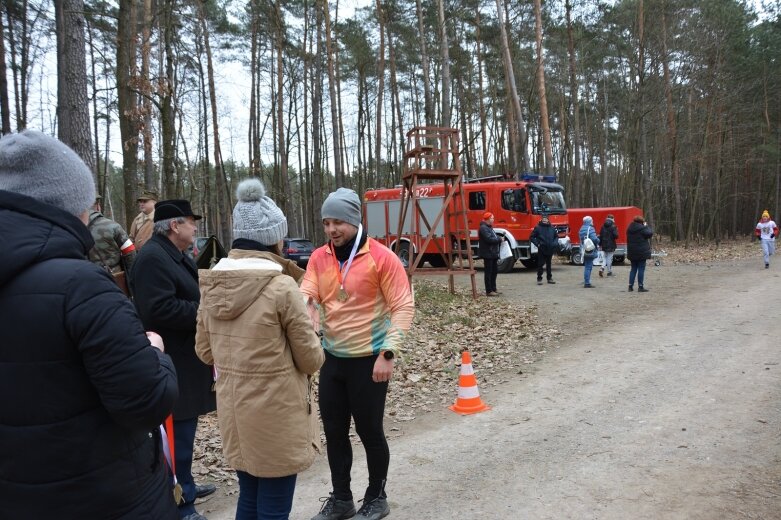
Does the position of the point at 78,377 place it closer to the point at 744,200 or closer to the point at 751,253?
the point at 751,253

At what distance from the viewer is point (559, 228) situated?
18188 millimetres

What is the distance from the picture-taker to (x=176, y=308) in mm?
3230

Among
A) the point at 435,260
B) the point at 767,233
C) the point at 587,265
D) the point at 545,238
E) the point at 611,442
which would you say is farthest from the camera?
the point at 435,260

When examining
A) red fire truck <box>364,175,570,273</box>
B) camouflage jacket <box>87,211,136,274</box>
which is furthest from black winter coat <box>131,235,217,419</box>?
red fire truck <box>364,175,570,273</box>

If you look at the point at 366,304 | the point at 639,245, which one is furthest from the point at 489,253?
the point at 366,304

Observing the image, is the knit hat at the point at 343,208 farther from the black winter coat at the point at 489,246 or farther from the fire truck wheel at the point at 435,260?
the fire truck wheel at the point at 435,260

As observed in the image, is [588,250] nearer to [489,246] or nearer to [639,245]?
[639,245]

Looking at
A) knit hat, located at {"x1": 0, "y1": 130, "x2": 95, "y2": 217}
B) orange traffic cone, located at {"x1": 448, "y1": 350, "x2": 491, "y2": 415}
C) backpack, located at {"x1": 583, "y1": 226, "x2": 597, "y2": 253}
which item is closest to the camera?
knit hat, located at {"x1": 0, "y1": 130, "x2": 95, "y2": 217}

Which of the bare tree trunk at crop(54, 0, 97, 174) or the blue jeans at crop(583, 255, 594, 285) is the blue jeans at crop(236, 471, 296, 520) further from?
the blue jeans at crop(583, 255, 594, 285)

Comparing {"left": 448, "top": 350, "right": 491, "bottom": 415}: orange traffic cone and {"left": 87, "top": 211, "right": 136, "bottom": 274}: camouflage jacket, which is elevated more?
{"left": 87, "top": 211, "right": 136, "bottom": 274}: camouflage jacket

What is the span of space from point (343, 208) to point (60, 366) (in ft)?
6.30

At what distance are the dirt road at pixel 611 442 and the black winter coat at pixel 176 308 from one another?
3.12 feet

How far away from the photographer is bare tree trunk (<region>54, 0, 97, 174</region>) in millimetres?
7137

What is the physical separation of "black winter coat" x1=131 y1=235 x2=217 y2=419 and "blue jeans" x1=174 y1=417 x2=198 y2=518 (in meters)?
0.10
